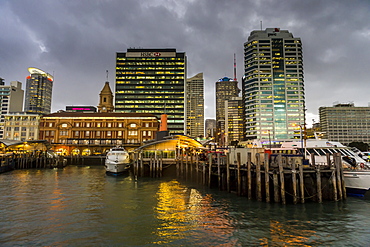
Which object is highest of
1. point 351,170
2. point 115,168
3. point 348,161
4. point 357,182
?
point 348,161

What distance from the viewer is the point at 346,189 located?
2558 cm

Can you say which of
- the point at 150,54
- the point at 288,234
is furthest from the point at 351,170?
the point at 150,54

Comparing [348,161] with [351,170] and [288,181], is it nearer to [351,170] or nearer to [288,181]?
[351,170]

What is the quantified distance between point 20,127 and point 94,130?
49297 millimetres

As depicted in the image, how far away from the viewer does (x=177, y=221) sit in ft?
58.3

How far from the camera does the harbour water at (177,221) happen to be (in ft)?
46.2

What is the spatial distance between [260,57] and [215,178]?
507ft

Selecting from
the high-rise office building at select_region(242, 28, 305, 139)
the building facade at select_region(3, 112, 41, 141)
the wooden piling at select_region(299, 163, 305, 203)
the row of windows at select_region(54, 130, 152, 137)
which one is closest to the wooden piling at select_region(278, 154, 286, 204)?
the wooden piling at select_region(299, 163, 305, 203)

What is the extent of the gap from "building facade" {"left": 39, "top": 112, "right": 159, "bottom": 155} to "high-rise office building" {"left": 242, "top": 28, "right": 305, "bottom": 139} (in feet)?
283

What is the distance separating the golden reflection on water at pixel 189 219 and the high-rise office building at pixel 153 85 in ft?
453

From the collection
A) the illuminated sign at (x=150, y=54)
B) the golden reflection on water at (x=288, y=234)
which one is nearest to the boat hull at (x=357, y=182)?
the golden reflection on water at (x=288, y=234)

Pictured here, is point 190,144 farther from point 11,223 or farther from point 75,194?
point 11,223

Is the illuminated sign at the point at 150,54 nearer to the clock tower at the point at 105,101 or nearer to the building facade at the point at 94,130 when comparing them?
the clock tower at the point at 105,101

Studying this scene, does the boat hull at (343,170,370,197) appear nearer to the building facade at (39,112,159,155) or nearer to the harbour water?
the harbour water
